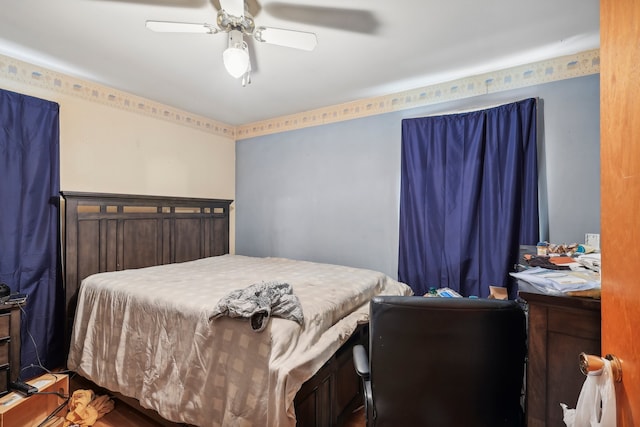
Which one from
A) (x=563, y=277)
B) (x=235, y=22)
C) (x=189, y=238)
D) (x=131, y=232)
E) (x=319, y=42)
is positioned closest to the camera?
(x=563, y=277)

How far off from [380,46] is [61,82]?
2821mm

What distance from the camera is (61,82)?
2.59 meters

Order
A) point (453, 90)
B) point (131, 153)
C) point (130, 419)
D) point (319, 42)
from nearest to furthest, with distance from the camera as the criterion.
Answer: point (130, 419) → point (319, 42) → point (453, 90) → point (131, 153)

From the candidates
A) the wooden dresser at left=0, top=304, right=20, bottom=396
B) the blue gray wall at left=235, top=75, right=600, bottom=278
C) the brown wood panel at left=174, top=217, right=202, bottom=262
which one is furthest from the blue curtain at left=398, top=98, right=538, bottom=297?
the wooden dresser at left=0, top=304, right=20, bottom=396

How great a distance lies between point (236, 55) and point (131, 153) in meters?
2.17

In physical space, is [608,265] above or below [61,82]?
below

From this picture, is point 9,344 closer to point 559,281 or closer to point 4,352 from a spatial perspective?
point 4,352

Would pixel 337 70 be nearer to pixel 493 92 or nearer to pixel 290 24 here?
pixel 290 24

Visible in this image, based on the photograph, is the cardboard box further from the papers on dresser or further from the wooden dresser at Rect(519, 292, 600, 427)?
the papers on dresser

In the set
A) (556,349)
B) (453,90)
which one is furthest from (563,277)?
(453,90)

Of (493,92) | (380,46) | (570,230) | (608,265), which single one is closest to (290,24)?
(380,46)

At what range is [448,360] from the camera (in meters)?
1.10

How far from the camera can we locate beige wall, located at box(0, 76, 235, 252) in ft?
8.69

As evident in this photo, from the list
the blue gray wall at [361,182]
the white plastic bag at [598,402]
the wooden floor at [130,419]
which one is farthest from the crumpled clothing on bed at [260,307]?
the blue gray wall at [361,182]
